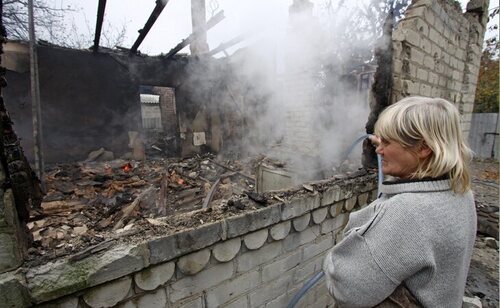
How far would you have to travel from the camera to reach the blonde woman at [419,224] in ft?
3.43

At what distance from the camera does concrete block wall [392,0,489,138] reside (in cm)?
335

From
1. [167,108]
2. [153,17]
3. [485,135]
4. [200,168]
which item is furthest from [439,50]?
[167,108]

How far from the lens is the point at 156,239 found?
146 centimetres

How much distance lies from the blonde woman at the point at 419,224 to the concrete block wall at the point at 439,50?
2565 millimetres

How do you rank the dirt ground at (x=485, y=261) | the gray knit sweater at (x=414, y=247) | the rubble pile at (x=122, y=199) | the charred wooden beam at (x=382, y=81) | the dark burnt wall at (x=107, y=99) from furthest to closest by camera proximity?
1. the dark burnt wall at (x=107, y=99)
2. the charred wooden beam at (x=382, y=81)
3. the dirt ground at (x=485, y=261)
4. the rubble pile at (x=122, y=199)
5. the gray knit sweater at (x=414, y=247)

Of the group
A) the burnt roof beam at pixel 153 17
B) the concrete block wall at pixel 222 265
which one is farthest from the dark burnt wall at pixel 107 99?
the concrete block wall at pixel 222 265

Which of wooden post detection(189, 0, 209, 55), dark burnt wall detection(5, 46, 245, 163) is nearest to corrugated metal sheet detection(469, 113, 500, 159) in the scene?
dark burnt wall detection(5, 46, 245, 163)

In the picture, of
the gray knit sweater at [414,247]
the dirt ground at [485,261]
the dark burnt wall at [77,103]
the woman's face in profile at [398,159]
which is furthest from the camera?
the dark burnt wall at [77,103]

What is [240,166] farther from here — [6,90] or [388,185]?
[6,90]

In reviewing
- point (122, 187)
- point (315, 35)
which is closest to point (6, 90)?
point (122, 187)

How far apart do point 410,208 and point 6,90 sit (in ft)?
33.2

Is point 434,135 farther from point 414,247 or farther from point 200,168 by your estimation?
point 200,168

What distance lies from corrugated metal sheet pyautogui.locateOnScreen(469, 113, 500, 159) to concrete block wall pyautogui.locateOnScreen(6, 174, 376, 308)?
1362 cm

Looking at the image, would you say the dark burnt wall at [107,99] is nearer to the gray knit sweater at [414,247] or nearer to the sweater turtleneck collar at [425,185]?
the gray knit sweater at [414,247]
